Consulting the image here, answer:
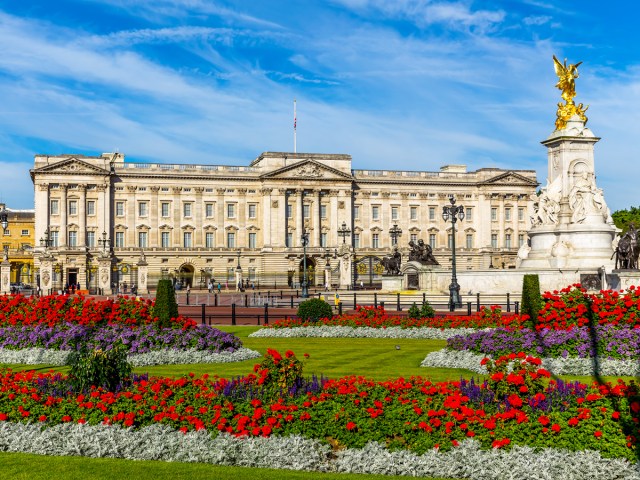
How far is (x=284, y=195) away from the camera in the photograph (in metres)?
95.8

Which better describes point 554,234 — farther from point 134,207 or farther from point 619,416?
point 134,207

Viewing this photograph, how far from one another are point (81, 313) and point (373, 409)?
1222 cm

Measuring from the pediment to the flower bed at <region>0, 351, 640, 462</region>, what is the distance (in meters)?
93.4

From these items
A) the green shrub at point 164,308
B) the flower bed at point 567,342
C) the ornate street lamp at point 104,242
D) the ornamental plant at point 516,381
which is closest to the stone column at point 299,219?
the ornate street lamp at point 104,242

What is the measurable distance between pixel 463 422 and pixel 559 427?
1.19 m

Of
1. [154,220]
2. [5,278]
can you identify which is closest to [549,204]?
[5,278]

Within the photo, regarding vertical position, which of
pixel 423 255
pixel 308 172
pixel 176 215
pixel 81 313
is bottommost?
pixel 81 313

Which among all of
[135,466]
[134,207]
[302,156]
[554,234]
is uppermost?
[302,156]

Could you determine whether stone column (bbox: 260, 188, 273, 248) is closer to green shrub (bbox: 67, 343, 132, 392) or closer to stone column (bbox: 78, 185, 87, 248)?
stone column (bbox: 78, 185, 87, 248)

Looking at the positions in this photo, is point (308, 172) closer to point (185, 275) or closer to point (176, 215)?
point (176, 215)

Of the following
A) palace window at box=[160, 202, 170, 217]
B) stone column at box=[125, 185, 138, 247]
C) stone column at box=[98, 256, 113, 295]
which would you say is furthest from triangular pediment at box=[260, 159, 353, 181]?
stone column at box=[98, 256, 113, 295]

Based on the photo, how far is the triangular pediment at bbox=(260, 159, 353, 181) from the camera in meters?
95.0

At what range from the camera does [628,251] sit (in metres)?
36.8

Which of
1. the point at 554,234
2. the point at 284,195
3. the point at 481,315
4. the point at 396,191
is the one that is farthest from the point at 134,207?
the point at 481,315
